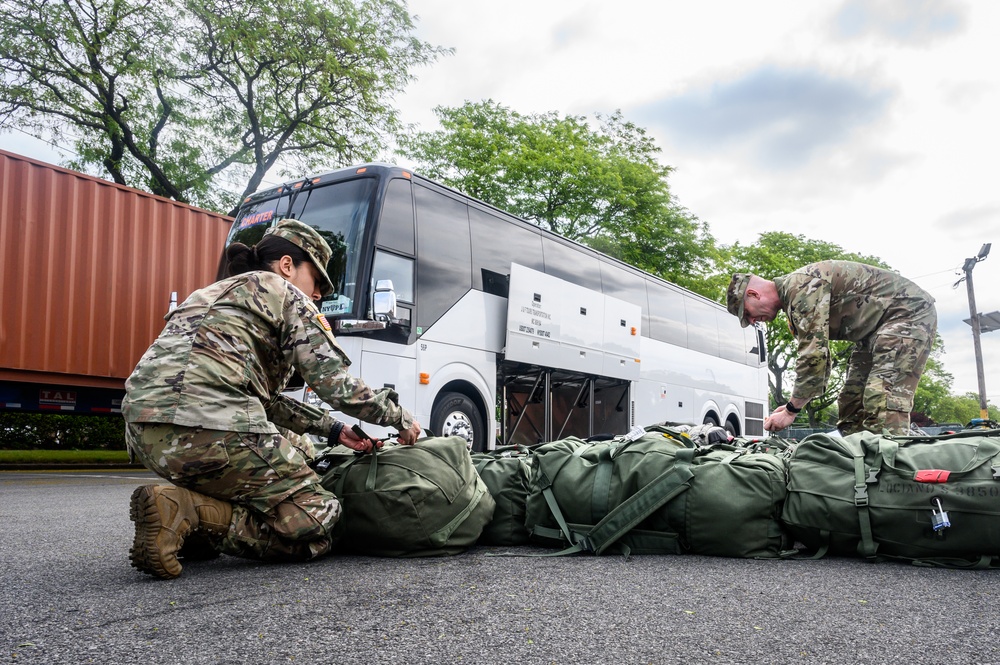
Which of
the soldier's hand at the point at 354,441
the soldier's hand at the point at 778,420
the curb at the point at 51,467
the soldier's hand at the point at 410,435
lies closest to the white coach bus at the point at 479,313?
the soldier's hand at the point at 354,441

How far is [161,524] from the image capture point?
2.49 metres

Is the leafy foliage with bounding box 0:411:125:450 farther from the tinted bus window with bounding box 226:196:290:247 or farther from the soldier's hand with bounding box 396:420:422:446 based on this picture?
the soldier's hand with bounding box 396:420:422:446

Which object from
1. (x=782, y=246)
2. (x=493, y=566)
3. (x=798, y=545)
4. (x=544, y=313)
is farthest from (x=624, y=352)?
(x=782, y=246)

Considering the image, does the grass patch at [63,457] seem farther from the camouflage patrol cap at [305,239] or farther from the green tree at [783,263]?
the green tree at [783,263]

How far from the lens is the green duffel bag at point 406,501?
3.03 meters

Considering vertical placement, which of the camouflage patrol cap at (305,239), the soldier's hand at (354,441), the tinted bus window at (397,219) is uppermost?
the tinted bus window at (397,219)

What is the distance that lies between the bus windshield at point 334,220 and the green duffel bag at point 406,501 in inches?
142

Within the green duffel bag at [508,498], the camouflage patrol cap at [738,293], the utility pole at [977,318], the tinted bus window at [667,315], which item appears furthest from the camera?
the utility pole at [977,318]

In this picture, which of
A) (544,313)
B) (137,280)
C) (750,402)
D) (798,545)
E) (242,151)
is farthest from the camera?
(242,151)

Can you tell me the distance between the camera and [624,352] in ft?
35.9

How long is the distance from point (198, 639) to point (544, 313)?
7.46 meters

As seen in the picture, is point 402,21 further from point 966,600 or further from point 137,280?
point 966,600

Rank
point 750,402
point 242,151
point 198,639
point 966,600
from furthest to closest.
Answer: point 242,151
point 750,402
point 966,600
point 198,639

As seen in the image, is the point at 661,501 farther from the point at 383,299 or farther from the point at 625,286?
the point at 625,286
